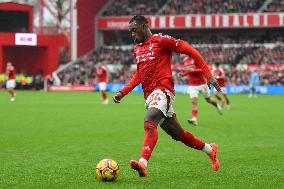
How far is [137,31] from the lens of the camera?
30.8 feet

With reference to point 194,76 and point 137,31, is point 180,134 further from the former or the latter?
point 194,76

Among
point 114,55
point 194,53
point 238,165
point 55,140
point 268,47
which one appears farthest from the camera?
point 114,55

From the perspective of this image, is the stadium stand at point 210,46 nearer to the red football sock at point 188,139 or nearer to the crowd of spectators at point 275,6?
the crowd of spectators at point 275,6

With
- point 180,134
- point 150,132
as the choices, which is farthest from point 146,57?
point 180,134

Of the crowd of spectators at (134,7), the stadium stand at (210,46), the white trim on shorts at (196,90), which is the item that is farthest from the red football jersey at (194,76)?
the crowd of spectators at (134,7)

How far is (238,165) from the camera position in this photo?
10.9 metres

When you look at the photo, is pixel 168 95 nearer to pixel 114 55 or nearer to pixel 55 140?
pixel 55 140

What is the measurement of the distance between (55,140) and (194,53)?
693 centimetres

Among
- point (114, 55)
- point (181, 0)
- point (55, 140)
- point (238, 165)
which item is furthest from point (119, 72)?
point (238, 165)

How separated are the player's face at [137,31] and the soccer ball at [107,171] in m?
1.84

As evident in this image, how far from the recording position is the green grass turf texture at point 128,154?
9125 millimetres

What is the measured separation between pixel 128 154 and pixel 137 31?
376 cm

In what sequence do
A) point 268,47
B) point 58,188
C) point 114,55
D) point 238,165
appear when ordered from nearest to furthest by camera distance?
point 58,188
point 238,165
point 268,47
point 114,55

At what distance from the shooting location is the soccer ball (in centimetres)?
906
